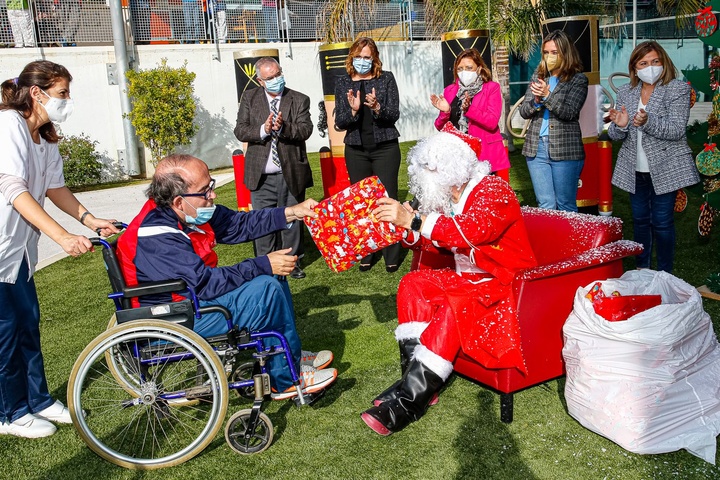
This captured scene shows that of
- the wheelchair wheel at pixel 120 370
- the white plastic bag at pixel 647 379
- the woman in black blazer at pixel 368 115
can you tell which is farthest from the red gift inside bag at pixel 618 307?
the woman in black blazer at pixel 368 115

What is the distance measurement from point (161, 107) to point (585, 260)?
10.5 metres

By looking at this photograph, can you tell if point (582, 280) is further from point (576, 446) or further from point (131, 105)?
point (131, 105)

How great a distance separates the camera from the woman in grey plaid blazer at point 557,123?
5246 mm

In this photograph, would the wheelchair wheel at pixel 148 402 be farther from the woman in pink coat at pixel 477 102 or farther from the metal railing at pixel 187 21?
the metal railing at pixel 187 21

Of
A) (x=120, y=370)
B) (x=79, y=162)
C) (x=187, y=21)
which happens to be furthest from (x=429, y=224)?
(x=187, y=21)

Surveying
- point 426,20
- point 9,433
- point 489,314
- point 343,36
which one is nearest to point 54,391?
point 9,433

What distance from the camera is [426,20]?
54.2ft

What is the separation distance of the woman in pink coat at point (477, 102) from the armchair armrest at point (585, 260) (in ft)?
7.83

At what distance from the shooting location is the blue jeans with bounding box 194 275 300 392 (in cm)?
337

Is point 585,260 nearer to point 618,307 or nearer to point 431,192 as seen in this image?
point 618,307

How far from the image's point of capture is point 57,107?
3473 mm

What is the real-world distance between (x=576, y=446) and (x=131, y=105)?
38.4ft

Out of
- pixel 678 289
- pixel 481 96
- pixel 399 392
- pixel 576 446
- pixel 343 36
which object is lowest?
pixel 576 446

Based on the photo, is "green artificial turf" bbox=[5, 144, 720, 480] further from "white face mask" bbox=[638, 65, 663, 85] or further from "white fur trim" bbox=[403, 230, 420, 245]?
"white face mask" bbox=[638, 65, 663, 85]
